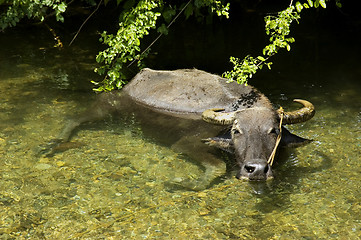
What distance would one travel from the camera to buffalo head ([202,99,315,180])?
5547 mm

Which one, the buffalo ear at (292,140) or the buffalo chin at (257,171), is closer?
the buffalo chin at (257,171)

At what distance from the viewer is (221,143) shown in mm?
6305

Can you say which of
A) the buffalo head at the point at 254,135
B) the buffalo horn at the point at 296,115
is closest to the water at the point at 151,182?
the buffalo head at the point at 254,135

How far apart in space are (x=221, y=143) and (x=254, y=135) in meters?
0.50

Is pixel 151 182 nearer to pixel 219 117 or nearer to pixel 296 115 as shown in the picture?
pixel 219 117

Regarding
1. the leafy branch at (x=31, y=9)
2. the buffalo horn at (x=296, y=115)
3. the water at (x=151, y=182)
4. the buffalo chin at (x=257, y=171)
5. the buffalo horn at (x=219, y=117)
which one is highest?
the leafy branch at (x=31, y=9)

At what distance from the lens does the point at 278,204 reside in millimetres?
5176

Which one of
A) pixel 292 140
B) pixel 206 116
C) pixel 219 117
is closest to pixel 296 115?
pixel 292 140

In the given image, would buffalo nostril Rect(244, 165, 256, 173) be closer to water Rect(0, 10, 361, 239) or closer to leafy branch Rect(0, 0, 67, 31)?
water Rect(0, 10, 361, 239)

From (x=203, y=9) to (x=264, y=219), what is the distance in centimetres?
868

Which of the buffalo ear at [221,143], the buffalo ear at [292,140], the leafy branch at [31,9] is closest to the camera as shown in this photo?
the buffalo ear at [292,140]

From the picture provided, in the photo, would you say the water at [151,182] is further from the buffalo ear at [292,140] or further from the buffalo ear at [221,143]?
the buffalo ear at [221,143]

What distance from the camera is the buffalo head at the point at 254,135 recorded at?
5.55 meters

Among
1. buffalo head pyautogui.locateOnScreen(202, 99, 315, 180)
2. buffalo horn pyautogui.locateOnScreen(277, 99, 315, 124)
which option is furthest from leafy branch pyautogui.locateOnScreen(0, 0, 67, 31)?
buffalo horn pyautogui.locateOnScreen(277, 99, 315, 124)
